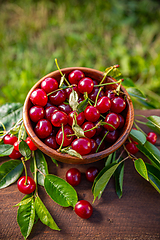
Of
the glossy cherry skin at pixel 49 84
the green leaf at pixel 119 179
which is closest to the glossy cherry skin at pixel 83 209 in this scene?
the green leaf at pixel 119 179

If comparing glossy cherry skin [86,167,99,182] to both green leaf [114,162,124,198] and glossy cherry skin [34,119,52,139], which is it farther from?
glossy cherry skin [34,119,52,139]

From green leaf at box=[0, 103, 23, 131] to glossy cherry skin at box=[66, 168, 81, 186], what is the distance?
1.16 feet

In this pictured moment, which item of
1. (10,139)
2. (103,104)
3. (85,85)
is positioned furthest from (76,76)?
(10,139)

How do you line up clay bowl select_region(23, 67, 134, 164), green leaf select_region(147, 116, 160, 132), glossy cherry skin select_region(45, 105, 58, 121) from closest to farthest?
clay bowl select_region(23, 67, 134, 164) → glossy cherry skin select_region(45, 105, 58, 121) → green leaf select_region(147, 116, 160, 132)

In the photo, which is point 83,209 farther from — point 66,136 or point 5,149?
point 5,149

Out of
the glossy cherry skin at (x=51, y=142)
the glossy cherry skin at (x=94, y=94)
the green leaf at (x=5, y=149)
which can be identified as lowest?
the green leaf at (x=5, y=149)

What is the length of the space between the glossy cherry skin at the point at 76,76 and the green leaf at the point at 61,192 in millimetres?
406

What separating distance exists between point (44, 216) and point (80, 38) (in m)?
1.73

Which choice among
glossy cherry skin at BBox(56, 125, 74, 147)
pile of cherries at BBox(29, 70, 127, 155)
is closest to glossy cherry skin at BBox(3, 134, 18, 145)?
pile of cherries at BBox(29, 70, 127, 155)

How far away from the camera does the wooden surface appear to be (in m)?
0.73

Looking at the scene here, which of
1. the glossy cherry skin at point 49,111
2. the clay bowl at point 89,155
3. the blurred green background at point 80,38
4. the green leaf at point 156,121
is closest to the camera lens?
the clay bowl at point 89,155

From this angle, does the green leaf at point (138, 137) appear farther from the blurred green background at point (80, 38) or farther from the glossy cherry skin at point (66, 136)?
the blurred green background at point (80, 38)

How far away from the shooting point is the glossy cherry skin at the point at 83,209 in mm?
726

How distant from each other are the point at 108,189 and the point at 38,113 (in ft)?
1.43
